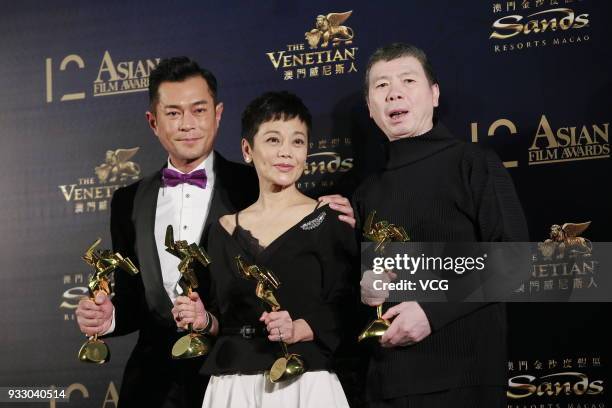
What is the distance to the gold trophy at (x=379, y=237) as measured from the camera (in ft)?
8.38

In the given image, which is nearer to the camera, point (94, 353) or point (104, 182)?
point (94, 353)

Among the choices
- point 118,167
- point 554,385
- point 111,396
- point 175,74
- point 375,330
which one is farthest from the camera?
point 118,167

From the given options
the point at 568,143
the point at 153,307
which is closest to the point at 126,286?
the point at 153,307

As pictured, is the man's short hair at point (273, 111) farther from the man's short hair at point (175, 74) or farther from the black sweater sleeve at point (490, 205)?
the black sweater sleeve at point (490, 205)

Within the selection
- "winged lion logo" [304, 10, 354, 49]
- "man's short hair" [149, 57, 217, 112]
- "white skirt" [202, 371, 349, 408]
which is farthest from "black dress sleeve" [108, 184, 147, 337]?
"winged lion logo" [304, 10, 354, 49]

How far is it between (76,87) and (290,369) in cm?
143

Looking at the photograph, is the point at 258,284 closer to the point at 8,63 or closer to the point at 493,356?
the point at 493,356

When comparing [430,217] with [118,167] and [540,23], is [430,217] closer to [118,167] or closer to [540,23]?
[540,23]

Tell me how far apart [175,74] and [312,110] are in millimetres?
424

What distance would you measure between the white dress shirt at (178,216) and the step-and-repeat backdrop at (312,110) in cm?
17

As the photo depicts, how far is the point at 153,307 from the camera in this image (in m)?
3.13

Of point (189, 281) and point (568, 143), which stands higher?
point (568, 143)

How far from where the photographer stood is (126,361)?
3.34 metres

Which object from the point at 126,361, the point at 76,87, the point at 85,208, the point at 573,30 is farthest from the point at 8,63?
the point at 573,30
